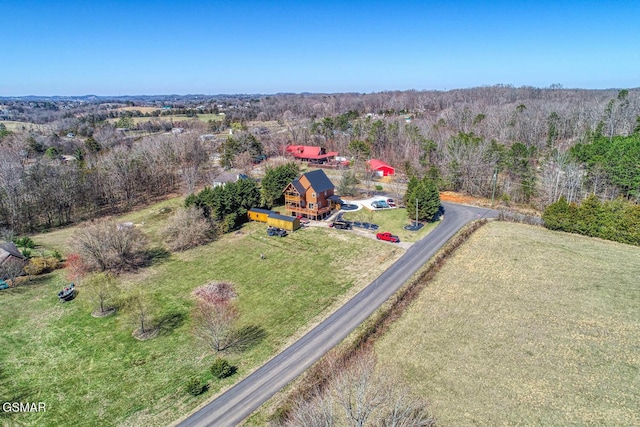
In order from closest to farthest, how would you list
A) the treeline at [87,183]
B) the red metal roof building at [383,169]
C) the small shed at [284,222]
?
→ the small shed at [284,222] → the treeline at [87,183] → the red metal roof building at [383,169]

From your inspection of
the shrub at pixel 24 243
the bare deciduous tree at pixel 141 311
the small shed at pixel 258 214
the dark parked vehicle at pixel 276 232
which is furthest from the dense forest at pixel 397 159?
the bare deciduous tree at pixel 141 311

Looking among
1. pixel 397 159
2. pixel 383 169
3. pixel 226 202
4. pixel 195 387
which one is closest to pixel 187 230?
pixel 226 202

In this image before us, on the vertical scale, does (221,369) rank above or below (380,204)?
below

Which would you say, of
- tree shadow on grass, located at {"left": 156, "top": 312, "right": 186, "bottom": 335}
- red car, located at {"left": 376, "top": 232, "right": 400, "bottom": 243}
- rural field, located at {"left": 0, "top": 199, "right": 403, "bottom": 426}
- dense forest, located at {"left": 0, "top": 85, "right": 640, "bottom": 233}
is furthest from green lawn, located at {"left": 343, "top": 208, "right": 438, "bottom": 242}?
tree shadow on grass, located at {"left": 156, "top": 312, "right": 186, "bottom": 335}

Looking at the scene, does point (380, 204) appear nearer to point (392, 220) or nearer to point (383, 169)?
point (392, 220)

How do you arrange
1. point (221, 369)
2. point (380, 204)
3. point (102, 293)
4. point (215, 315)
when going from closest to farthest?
1. point (221, 369)
2. point (215, 315)
3. point (102, 293)
4. point (380, 204)

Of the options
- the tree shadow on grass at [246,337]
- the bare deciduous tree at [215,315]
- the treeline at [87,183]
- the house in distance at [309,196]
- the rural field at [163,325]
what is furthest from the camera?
the treeline at [87,183]

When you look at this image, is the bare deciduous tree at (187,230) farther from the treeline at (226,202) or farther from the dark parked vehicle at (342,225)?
the dark parked vehicle at (342,225)
